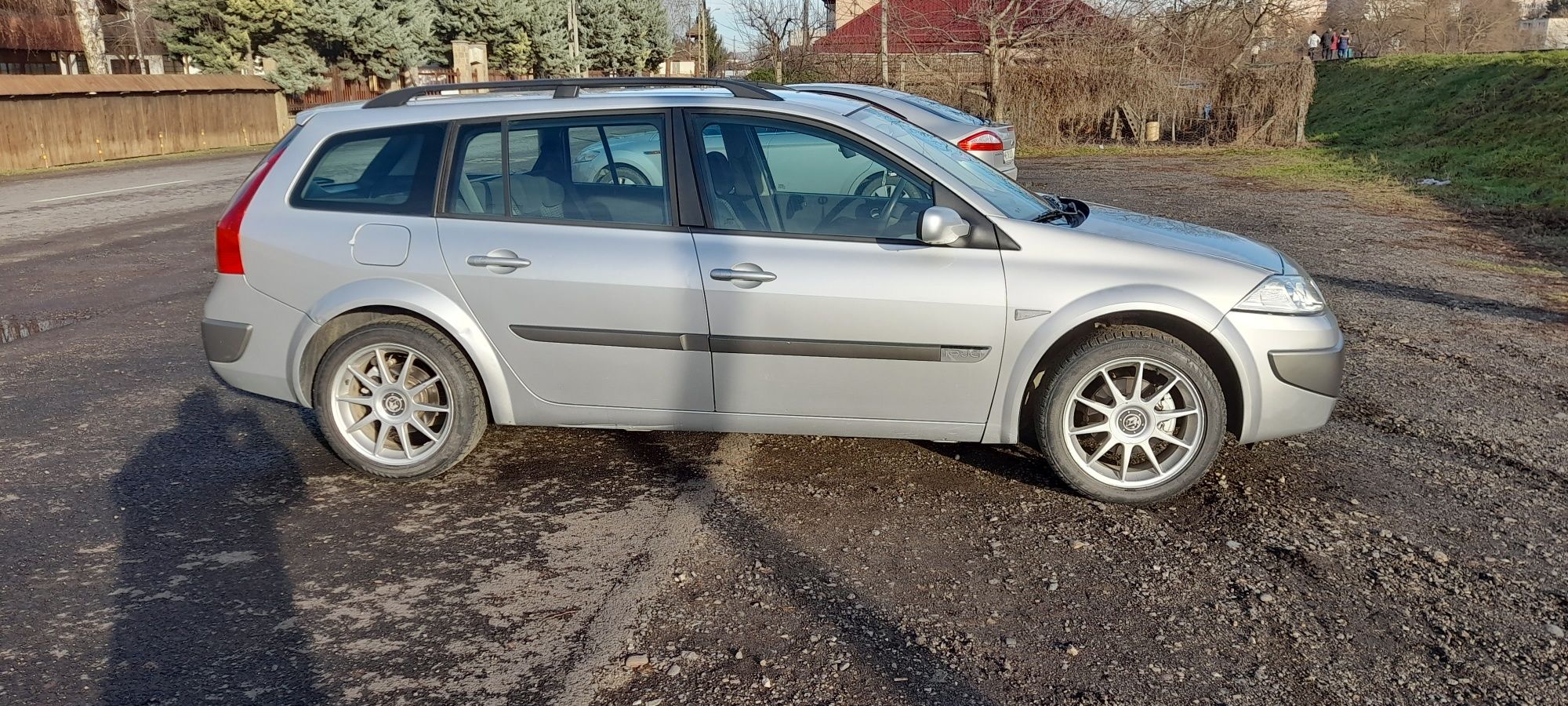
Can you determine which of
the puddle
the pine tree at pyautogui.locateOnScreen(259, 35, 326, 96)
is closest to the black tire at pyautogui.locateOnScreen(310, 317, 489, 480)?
the puddle

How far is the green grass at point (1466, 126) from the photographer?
1606 centimetres

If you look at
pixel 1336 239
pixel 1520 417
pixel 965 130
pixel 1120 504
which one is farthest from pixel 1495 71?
pixel 1120 504

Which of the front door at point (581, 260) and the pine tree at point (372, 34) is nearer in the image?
the front door at point (581, 260)

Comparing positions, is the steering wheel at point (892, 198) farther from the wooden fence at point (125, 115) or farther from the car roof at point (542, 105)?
the wooden fence at point (125, 115)

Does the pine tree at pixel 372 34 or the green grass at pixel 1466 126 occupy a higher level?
the pine tree at pixel 372 34

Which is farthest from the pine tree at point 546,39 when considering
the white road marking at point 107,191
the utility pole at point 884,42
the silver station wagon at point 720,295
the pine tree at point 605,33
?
the silver station wagon at point 720,295

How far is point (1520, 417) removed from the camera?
18.7ft

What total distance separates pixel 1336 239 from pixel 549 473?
948 cm

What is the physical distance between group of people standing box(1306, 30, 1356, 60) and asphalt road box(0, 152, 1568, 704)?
156 ft

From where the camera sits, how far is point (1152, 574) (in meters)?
4.01

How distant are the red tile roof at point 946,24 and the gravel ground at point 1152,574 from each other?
69.4ft

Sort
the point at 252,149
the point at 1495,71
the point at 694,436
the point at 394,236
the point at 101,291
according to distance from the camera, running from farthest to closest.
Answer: the point at 252,149, the point at 1495,71, the point at 101,291, the point at 694,436, the point at 394,236

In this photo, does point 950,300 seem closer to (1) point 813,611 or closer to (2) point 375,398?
(1) point 813,611

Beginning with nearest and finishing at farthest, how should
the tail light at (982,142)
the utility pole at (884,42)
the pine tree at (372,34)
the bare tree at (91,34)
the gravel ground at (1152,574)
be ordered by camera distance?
the gravel ground at (1152,574), the tail light at (982,142), the utility pole at (884,42), the bare tree at (91,34), the pine tree at (372,34)
